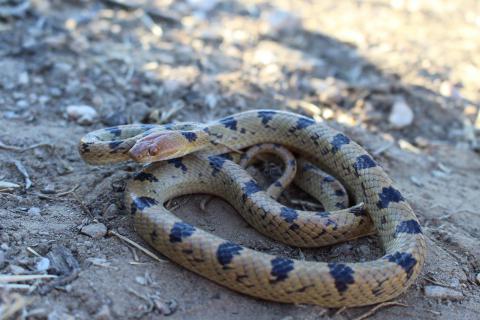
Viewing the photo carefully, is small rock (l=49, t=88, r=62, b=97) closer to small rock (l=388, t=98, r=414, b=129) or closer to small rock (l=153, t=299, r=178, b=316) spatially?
small rock (l=153, t=299, r=178, b=316)

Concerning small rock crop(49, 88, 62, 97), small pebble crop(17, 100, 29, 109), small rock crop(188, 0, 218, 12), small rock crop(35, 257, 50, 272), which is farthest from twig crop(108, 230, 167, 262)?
small rock crop(188, 0, 218, 12)

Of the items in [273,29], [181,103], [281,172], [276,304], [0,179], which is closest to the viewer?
[276,304]

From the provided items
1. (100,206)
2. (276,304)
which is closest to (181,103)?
(100,206)

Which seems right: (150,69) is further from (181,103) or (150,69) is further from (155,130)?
(155,130)

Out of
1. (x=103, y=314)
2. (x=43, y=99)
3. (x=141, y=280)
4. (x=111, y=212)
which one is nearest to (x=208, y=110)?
(x=43, y=99)

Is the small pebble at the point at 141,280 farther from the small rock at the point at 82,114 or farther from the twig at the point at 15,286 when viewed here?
the small rock at the point at 82,114

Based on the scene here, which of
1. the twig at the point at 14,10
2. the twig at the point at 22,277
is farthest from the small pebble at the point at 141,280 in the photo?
the twig at the point at 14,10
